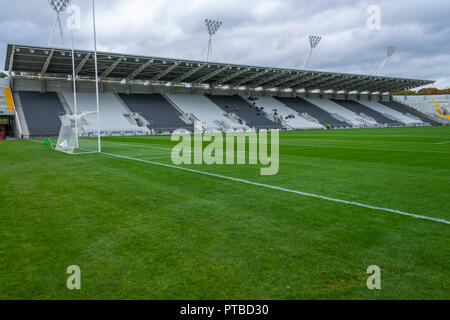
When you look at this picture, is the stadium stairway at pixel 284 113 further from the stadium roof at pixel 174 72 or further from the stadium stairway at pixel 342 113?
the stadium stairway at pixel 342 113

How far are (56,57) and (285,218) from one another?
40081 millimetres

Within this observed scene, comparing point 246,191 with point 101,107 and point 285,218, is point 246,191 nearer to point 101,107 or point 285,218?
point 285,218

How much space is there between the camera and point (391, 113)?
227ft

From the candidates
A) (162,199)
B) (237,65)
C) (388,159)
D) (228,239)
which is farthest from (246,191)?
(237,65)

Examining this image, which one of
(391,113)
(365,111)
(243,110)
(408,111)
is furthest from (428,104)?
(243,110)

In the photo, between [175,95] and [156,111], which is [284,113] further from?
[156,111]

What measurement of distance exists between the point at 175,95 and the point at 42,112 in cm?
2049

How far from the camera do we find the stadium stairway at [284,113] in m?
53.7

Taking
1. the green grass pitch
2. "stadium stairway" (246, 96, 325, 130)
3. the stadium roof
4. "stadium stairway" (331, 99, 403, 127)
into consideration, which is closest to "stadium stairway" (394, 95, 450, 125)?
the stadium roof

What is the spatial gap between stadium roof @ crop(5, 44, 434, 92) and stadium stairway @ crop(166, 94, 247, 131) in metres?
2.69

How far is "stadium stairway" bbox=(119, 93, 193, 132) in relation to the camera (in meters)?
44.7

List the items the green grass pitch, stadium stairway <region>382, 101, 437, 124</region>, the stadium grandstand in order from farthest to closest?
stadium stairway <region>382, 101, 437, 124</region> → the stadium grandstand → the green grass pitch

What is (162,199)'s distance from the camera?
6918 millimetres

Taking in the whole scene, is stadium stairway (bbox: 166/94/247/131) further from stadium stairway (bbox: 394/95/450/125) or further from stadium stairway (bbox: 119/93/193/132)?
stadium stairway (bbox: 394/95/450/125)
